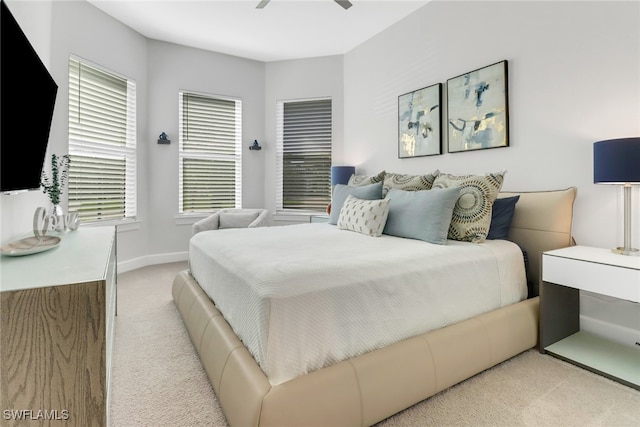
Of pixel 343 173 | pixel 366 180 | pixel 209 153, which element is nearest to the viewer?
pixel 366 180

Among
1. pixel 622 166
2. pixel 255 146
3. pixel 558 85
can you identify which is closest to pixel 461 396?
pixel 622 166

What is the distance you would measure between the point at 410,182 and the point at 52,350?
2.50 m

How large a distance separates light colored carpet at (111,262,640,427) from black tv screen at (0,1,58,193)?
1141mm

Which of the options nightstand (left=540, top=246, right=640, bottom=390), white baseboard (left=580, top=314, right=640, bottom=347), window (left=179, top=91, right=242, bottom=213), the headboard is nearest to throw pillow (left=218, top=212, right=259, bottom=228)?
window (left=179, top=91, right=242, bottom=213)

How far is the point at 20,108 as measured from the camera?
145 cm

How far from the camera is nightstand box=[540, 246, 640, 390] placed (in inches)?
64.9

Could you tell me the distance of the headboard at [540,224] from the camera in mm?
2164

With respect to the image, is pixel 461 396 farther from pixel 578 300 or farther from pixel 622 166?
pixel 622 166

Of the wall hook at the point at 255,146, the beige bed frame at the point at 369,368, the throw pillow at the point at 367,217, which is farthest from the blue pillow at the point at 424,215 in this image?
the wall hook at the point at 255,146

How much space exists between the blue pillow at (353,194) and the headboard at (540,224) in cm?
111

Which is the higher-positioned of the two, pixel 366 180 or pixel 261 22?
pixel 261 22

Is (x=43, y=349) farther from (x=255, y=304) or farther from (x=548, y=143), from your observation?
(x=548, y=143)

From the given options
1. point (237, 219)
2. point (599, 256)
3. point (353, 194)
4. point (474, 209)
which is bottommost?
point (599, 256)

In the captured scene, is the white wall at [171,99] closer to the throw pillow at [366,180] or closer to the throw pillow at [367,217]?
the throw pillow at [366,180]
